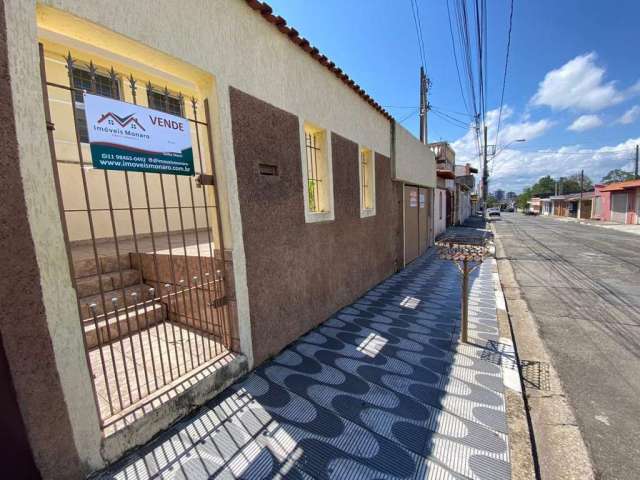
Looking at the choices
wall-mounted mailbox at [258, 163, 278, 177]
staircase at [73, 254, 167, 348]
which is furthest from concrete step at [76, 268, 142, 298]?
wall-mounted mailbox at [258, 163, 278, 177]

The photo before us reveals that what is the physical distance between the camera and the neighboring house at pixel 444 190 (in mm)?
14633

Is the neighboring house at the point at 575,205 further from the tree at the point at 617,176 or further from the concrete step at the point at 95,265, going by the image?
the concrete step at the point at 95,265

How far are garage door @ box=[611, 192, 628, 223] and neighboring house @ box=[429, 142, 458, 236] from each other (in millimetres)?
14734

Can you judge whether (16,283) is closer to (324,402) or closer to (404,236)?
(324,402)

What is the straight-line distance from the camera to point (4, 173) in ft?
4.99

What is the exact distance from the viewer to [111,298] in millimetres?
3627

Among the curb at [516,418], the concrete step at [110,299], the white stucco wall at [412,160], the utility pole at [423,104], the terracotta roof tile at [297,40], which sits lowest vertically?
the curb at [516,418]

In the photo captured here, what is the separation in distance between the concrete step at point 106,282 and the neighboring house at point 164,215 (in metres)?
0.03

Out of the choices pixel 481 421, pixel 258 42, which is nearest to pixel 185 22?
pixel 258 42

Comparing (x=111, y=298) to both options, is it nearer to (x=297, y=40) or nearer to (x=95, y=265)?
(x=95, y=265)

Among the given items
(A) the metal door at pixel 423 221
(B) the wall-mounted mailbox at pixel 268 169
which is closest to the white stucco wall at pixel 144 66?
(B) the wall-mounted mailbox at pixel 268 169

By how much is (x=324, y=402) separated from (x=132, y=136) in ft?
9.32

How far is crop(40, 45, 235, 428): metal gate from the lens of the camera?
217cm

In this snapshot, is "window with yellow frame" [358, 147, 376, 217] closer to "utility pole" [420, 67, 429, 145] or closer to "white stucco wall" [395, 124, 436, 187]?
"white stucco wall" [395, 124, 436, 187]
